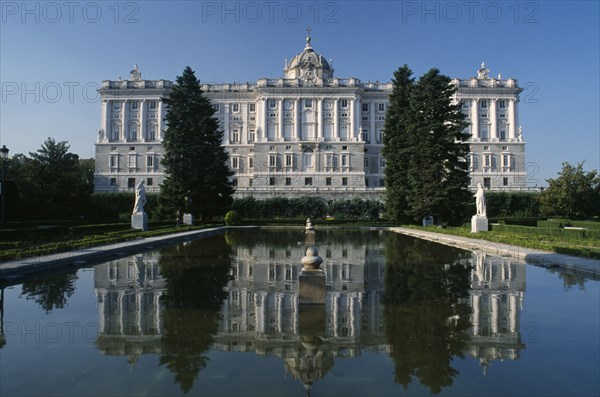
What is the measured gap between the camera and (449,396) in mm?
4781

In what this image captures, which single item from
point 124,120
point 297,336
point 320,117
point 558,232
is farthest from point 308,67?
point 297,336

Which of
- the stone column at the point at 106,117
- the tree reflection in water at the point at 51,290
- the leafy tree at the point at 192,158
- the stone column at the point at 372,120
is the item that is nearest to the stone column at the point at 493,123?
the stone column at the point at 372,120

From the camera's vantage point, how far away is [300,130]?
238 feet

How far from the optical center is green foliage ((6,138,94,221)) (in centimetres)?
4191

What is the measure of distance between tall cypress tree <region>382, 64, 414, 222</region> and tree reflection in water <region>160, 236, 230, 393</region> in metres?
29.1

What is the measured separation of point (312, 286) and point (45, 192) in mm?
46824

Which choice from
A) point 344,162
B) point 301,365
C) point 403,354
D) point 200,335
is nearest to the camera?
point 301,365

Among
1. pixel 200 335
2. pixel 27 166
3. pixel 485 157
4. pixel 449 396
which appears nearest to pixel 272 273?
pixel 200 335

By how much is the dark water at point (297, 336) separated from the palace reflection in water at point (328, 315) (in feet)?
0.11

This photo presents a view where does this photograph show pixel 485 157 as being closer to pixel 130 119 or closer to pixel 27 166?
pixel 130 119

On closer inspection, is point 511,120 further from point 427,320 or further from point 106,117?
point 427,320

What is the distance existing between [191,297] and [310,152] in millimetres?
62430

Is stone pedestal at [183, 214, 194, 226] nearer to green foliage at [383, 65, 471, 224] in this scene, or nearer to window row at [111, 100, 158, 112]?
green foliage at [383, 65, 471, 224]

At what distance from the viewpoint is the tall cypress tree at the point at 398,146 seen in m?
41.6
